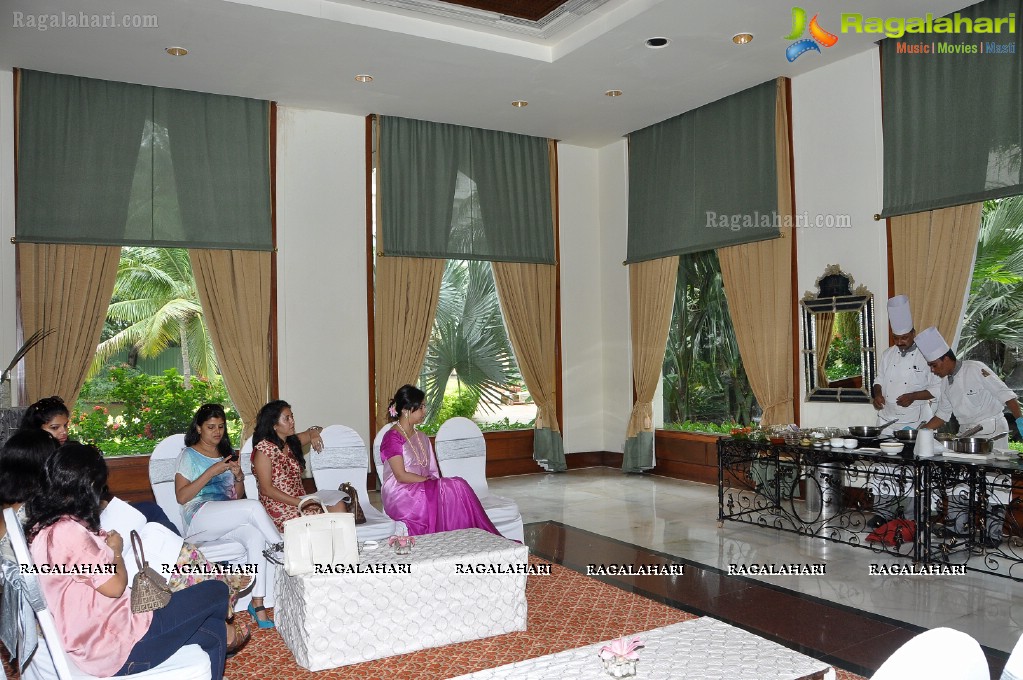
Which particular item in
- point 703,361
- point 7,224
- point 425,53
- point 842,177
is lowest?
point 703,361

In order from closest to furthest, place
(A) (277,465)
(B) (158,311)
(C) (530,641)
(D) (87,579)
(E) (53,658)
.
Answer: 1. (E) (53,658)
2. (D) (87,579)
3. (C) (530,641)
4. (A) (277,465)
5. (B) (158,311)

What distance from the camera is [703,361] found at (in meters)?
9.33

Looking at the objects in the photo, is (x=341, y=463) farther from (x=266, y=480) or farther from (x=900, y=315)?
(x=900, y=315)

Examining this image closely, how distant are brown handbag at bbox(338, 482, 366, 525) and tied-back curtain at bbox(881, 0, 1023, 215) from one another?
488cm

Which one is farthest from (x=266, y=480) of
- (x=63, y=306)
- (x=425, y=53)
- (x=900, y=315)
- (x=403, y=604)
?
(x=900, y=315)

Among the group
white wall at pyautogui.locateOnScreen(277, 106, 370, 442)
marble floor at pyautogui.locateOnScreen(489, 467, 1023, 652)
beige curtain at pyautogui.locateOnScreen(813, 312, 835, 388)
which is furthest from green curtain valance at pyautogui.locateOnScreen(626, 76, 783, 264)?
white wall at pyautogui.locateOnScreen(277, 106, 370, 442)

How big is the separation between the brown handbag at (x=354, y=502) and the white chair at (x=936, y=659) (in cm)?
405

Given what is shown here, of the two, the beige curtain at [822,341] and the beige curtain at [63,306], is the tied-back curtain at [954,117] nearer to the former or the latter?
the beige curtain at [822,341]

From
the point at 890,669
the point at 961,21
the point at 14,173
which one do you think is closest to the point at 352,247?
the point at 14,173

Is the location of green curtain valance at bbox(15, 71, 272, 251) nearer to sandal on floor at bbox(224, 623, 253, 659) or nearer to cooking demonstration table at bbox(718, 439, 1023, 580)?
sandal on floor at bbox(224, 623, 253, 659)

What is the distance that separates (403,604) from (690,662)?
1.68 m

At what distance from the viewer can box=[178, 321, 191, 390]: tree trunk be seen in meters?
8.11

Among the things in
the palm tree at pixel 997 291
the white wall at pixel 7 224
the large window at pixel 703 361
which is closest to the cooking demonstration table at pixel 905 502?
the palm tree at pixel 997 291

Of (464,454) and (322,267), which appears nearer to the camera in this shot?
(464,454)
